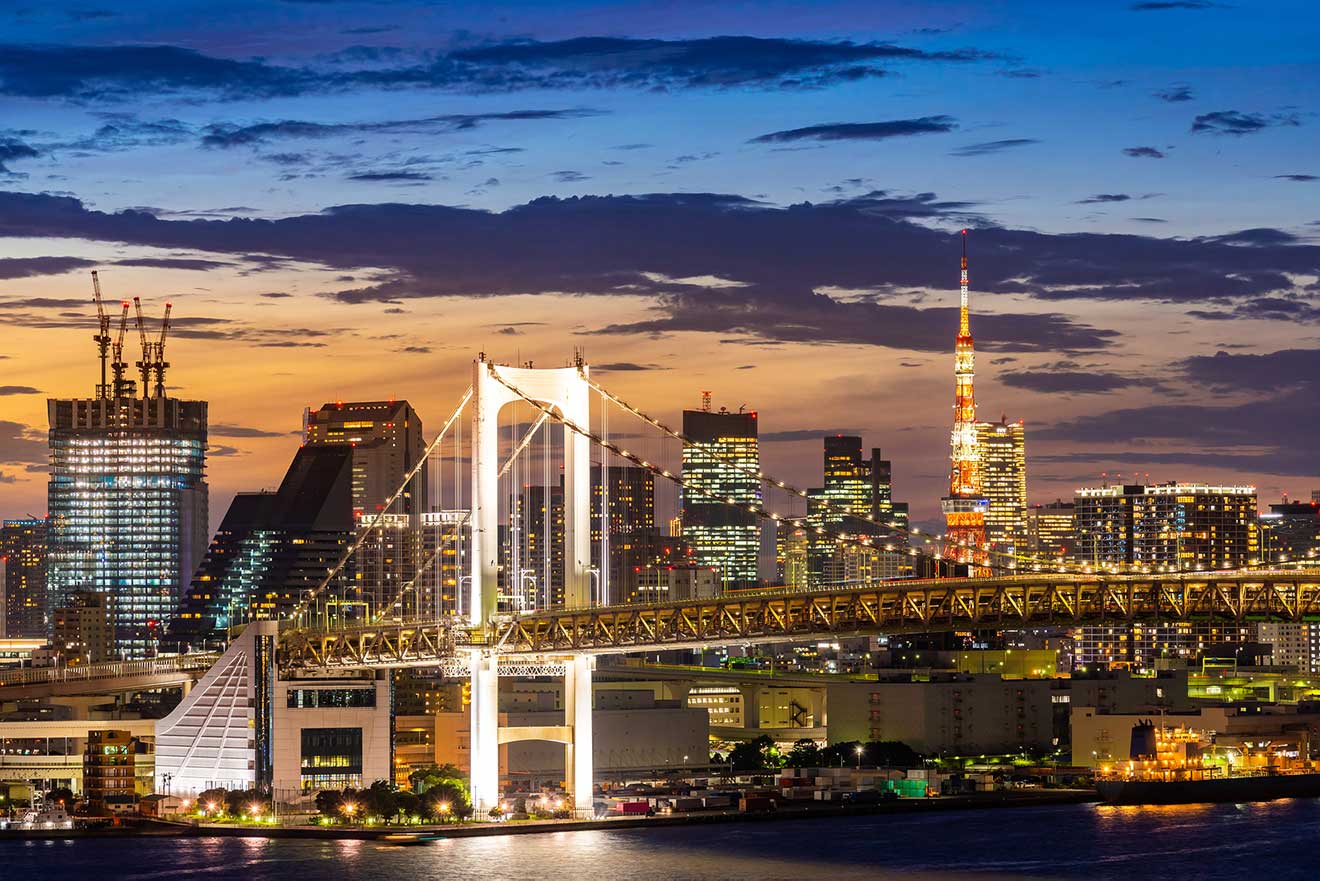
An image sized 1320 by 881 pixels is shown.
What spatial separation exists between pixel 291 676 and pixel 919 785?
19553 mm

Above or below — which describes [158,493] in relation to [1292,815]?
above

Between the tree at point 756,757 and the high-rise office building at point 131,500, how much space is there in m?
95.2

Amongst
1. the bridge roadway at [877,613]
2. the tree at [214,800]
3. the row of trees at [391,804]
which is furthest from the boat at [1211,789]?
the tree at [214,800]

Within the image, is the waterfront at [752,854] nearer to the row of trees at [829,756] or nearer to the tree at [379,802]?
the tree at [379,802]

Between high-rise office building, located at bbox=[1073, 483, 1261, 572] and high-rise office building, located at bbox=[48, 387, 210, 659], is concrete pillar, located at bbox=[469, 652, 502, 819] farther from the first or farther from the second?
high-rise office building, located at bbox=[48, 387, 210, 659]

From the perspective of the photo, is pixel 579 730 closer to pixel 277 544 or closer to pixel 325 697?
pixel 325 697

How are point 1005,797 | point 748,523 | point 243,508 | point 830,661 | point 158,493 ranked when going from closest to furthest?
1. point 1005,797
2. point 830,661
3. point 748,523
4. point 243,508
5. point 158,493

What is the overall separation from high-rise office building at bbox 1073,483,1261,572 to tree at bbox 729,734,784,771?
6574 cm

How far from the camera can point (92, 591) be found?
15762 centimetres

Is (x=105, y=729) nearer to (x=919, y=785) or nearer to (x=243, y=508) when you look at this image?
(x=919, y=785)

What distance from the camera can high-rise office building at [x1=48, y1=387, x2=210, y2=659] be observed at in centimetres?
17225

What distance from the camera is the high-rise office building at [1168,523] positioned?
481ft

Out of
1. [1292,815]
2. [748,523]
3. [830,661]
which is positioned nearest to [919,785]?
[1292,815]

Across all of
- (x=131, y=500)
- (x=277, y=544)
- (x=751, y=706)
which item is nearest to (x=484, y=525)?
(x=751, y=706)
